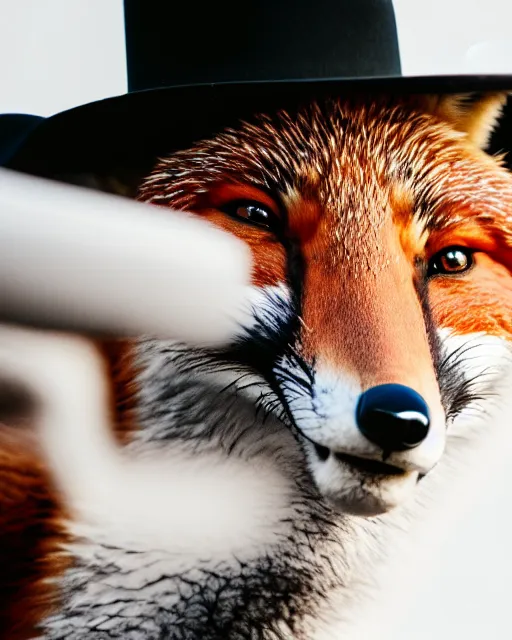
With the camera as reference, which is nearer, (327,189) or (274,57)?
(327,189)

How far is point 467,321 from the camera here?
88cm

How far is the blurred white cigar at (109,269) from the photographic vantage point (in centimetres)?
85

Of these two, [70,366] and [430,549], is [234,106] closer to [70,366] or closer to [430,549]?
[70,366]

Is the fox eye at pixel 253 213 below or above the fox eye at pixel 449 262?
above

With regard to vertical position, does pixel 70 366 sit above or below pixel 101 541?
above

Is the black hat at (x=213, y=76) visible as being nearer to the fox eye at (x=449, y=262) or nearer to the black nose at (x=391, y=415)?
the fox eye at (x=449, y=262)

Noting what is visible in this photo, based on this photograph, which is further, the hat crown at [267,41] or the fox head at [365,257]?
the hat crown at [267,41]

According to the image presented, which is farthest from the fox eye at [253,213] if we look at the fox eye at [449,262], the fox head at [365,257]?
the fox eye at [449,262]

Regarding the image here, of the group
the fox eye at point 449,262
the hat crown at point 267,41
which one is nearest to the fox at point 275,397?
the fox eye at point 449,262

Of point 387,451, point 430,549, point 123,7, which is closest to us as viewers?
point 387,451

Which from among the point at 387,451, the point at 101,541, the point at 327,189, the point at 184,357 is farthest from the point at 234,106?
the point at 101,541

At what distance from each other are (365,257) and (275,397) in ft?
0.65

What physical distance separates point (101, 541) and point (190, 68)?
2.11ft

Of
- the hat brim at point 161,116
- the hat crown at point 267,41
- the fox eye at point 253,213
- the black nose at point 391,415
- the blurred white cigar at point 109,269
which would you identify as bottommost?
the black nose at point 391,415
